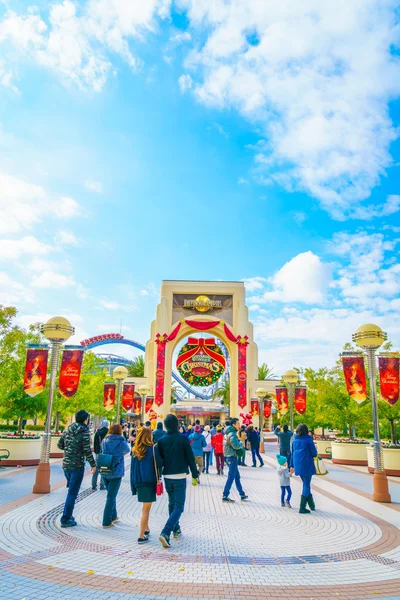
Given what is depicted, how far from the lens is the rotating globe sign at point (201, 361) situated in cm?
4209

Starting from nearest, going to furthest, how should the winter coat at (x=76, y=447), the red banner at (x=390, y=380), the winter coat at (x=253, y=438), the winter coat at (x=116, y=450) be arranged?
the winter coat at (x=116, y=450) → the winter coat at (x=76, y=447) → the red banner at (x=390, y=380) → the winter coat at (x=253, y=438)

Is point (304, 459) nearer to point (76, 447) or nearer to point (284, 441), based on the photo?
point (76, 447)

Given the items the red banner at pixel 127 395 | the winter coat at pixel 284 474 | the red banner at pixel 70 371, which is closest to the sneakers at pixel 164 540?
the winter coat at pixel 284 474

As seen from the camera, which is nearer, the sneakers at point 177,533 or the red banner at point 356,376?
the sneakers at point 177,533

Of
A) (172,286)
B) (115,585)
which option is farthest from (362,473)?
(172,286)

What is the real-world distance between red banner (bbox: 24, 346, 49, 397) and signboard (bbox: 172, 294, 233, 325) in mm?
27597

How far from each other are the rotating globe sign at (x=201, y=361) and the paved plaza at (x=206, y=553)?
32.3 meters

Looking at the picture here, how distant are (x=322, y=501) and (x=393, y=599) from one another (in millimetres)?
5924

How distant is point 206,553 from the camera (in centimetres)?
595

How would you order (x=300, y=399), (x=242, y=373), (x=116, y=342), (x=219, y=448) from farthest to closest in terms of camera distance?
(x=116, y=342), (x=242, y=373), (x=300, y=399), (x=219, y=448)

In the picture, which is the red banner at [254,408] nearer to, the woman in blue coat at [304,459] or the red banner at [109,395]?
the red banner at [109,395]

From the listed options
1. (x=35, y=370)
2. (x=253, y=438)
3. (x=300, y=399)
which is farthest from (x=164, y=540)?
(x=300, y=399)

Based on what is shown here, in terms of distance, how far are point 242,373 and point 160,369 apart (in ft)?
24.6

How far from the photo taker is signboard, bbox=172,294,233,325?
3997 centimetres
